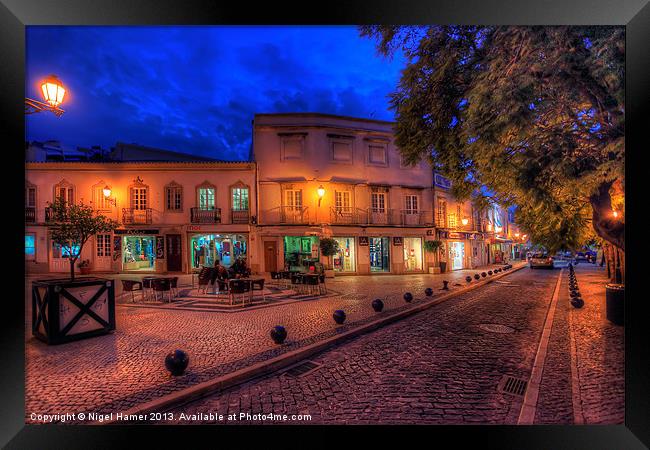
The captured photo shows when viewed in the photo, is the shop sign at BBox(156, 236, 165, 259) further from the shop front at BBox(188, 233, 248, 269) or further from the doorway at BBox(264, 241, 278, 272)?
the doorway at BBox(264, 241, 278, 272)

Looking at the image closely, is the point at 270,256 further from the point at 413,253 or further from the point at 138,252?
the point at 413,253

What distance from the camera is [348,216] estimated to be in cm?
1841

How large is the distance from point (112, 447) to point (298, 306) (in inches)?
230

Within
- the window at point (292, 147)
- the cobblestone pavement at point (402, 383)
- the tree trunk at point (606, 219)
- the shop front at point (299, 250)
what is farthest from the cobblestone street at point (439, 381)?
the window at point (292, 147)

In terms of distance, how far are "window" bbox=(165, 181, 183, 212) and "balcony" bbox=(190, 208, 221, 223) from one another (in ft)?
3.00

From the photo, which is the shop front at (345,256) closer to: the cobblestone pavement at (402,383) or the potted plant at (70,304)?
the cobblestone pavement at (402,383)

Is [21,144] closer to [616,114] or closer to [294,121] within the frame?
[616,114]

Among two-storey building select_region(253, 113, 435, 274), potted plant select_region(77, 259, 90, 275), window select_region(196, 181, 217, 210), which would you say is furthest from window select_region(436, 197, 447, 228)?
potted plant select_region(77, 259, 90, 275)

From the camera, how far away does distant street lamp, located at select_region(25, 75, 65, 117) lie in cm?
509

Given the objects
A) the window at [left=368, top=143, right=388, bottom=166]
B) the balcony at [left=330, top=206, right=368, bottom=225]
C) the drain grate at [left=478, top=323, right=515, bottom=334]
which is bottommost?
the drain grate at [left=478, top=323, right=515, bottom=334]

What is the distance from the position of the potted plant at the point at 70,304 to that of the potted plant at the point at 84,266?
12.1 metres

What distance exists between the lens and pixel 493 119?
17.0ft

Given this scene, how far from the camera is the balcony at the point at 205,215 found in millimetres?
16922
